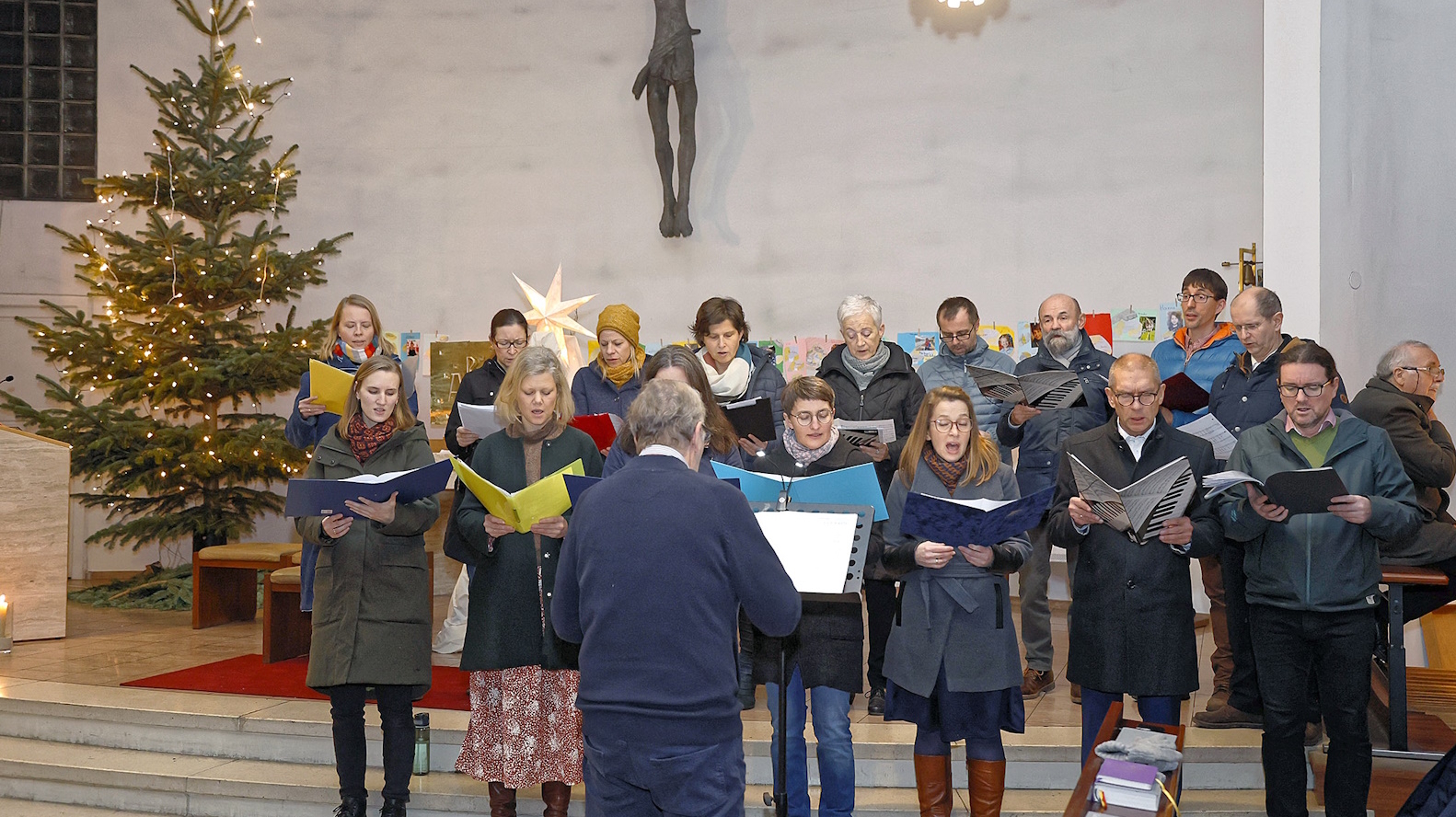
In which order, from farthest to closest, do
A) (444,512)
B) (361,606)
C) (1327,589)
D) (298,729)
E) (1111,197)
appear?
(444,512), (1111,197), (298,729), (361,606), (1327,589)

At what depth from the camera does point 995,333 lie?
7230 millimetres

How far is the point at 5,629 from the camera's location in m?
6.15

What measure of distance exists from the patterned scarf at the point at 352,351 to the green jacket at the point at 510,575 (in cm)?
104

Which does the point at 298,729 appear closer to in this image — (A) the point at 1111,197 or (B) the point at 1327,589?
(B) the point at 1327,589

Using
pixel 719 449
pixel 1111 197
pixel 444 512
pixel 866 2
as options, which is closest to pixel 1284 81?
pixel 1111 197

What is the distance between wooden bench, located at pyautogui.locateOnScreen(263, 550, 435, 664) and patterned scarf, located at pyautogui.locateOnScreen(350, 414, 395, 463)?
193 cm

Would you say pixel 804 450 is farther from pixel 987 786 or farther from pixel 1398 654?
pixel 1398 654

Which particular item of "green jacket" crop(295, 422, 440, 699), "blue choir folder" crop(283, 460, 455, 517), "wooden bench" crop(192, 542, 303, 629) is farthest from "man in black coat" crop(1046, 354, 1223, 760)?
"wooden bench" crop(192, 542, 303, 629)

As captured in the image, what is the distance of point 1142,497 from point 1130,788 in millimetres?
856

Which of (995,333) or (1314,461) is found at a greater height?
(995,333)

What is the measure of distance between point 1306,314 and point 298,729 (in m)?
4.83

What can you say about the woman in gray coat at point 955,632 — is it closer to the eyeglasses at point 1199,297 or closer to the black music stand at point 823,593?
the black music stand at point 823,593

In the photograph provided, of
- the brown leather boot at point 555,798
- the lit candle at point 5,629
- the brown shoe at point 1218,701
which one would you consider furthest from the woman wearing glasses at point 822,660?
the lit candle at point 5,629

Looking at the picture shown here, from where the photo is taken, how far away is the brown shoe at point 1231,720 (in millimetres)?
4418
